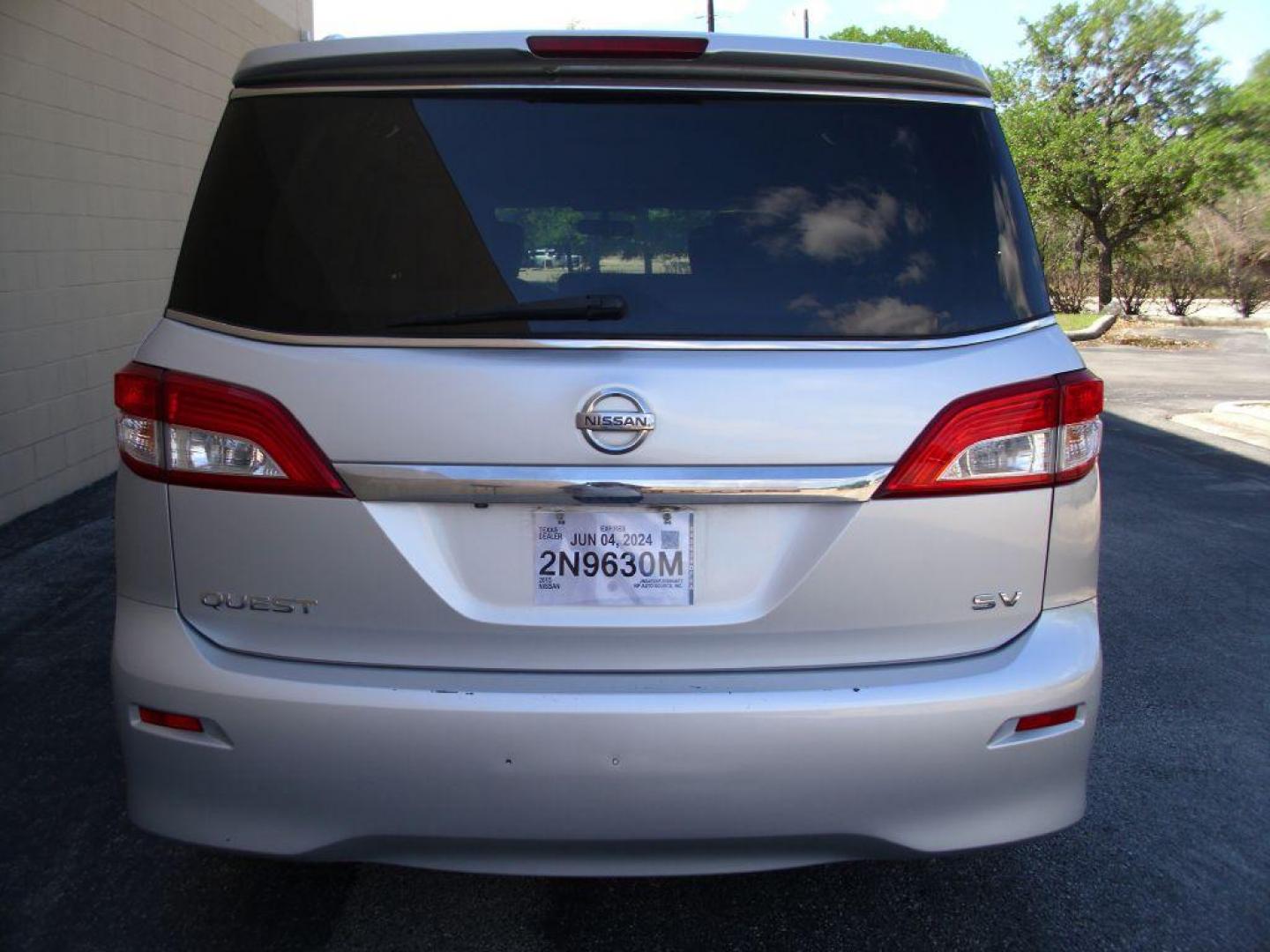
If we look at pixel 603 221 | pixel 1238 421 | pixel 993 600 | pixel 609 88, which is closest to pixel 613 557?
pixel 603 221

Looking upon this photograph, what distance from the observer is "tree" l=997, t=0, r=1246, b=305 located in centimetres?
2411

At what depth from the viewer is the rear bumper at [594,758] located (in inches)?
87.4

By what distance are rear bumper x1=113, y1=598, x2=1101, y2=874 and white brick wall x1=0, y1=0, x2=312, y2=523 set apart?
521cm

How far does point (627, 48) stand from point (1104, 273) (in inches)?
1040

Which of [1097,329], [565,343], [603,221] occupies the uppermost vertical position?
[603,221]

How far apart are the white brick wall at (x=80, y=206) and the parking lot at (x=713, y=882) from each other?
291 centimetres

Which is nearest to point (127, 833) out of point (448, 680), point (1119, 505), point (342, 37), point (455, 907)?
point (455, 907)

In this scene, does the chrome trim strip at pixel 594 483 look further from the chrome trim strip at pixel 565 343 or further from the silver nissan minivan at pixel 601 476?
the chrome trim strip at pixel 565 343

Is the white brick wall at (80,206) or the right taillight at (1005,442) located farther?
the white brick wall at (80,206)

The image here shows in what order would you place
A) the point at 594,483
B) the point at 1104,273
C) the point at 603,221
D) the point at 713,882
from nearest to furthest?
the point at 594,483 → the point at 603,221 → the point at 713,882 → the point at 1104,273

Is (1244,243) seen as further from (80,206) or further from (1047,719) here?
(1047,719)

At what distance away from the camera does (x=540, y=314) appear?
7.40 feet

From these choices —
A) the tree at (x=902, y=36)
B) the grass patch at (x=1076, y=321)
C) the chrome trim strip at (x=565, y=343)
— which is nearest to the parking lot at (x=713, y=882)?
the chrome trim strip at (x=565, y=343)

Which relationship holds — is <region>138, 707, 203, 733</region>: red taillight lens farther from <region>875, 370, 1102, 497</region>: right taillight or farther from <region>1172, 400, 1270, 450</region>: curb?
<region>1172, 400, 1270, 450</region>: curb
